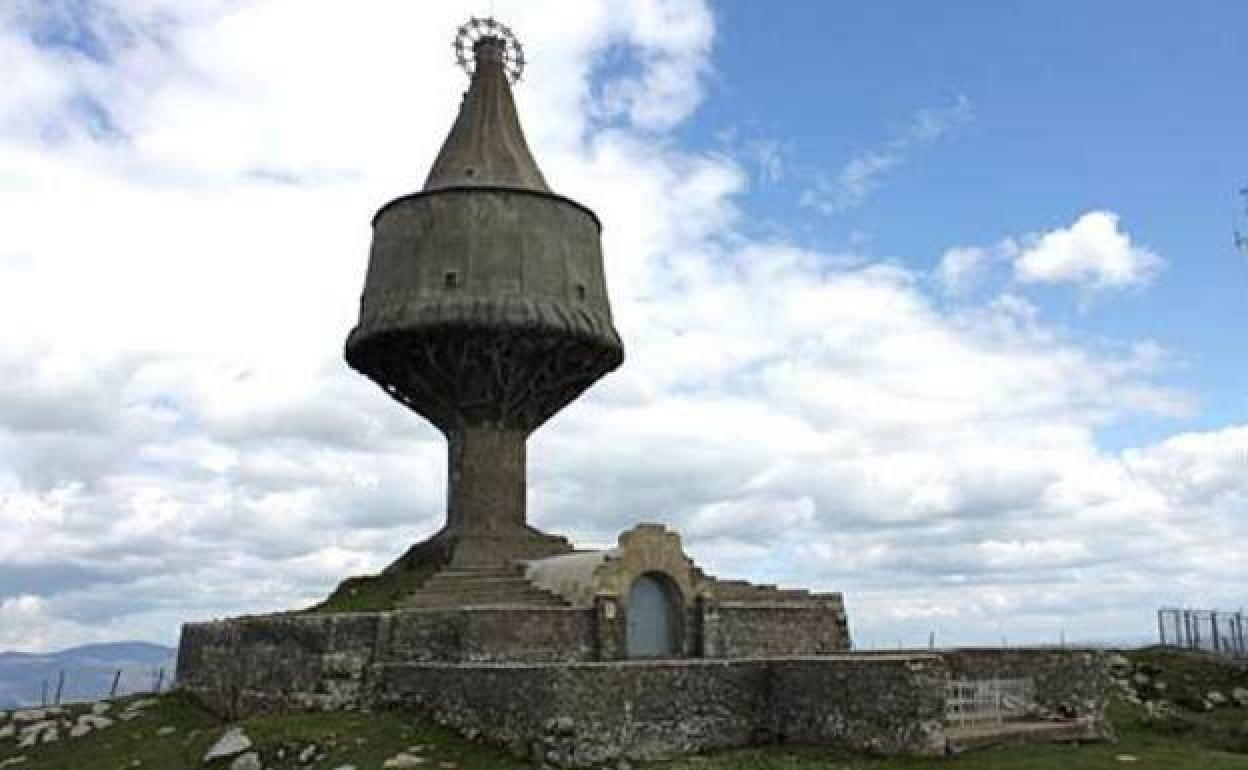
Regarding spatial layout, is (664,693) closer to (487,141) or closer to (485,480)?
(485,480)

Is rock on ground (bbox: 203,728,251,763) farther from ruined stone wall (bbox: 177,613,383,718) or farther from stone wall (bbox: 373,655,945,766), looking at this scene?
stone wall (bbox: 373,655,945,766)

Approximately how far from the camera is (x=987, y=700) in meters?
25.9

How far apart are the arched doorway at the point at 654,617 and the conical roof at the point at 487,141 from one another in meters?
13.8

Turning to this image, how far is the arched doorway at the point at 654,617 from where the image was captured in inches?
1244

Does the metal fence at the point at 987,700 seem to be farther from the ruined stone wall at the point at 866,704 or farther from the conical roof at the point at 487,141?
the conical roof at the point at 487,141

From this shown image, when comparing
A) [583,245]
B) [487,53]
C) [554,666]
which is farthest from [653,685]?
[487,53]

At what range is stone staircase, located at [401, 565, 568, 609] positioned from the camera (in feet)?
103

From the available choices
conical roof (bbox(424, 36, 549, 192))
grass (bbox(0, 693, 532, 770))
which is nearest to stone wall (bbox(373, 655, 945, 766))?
grass (bbox(0, 693, 532, 770))

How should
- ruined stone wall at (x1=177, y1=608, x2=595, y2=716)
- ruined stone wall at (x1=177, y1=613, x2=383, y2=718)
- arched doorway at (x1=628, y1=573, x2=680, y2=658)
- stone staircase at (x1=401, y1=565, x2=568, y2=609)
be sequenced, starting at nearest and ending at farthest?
1. ruined stone wall at (x1=177, y1=608, x2=595, y2=716)
2. ruined stone wall at (x1=177, y1=613, x2=383, y2=718)
3. stone staircase at (x1=401, y1=565, x2=568, y2=609)
4. arched doorway at (x1=628, y1=573, x2=680, y2=658)

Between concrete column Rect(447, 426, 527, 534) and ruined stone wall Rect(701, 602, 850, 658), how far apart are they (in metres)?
8.49

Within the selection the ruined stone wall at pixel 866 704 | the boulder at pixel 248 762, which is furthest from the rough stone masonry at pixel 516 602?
the boulder at pixel 248 762

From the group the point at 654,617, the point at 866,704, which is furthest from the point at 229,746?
the point at 866,704

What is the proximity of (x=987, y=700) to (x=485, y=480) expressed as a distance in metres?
17.7

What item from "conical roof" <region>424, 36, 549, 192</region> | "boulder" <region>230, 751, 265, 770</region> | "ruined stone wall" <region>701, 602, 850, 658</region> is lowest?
"boulder" <region>230, 751, 265, 770</region>
